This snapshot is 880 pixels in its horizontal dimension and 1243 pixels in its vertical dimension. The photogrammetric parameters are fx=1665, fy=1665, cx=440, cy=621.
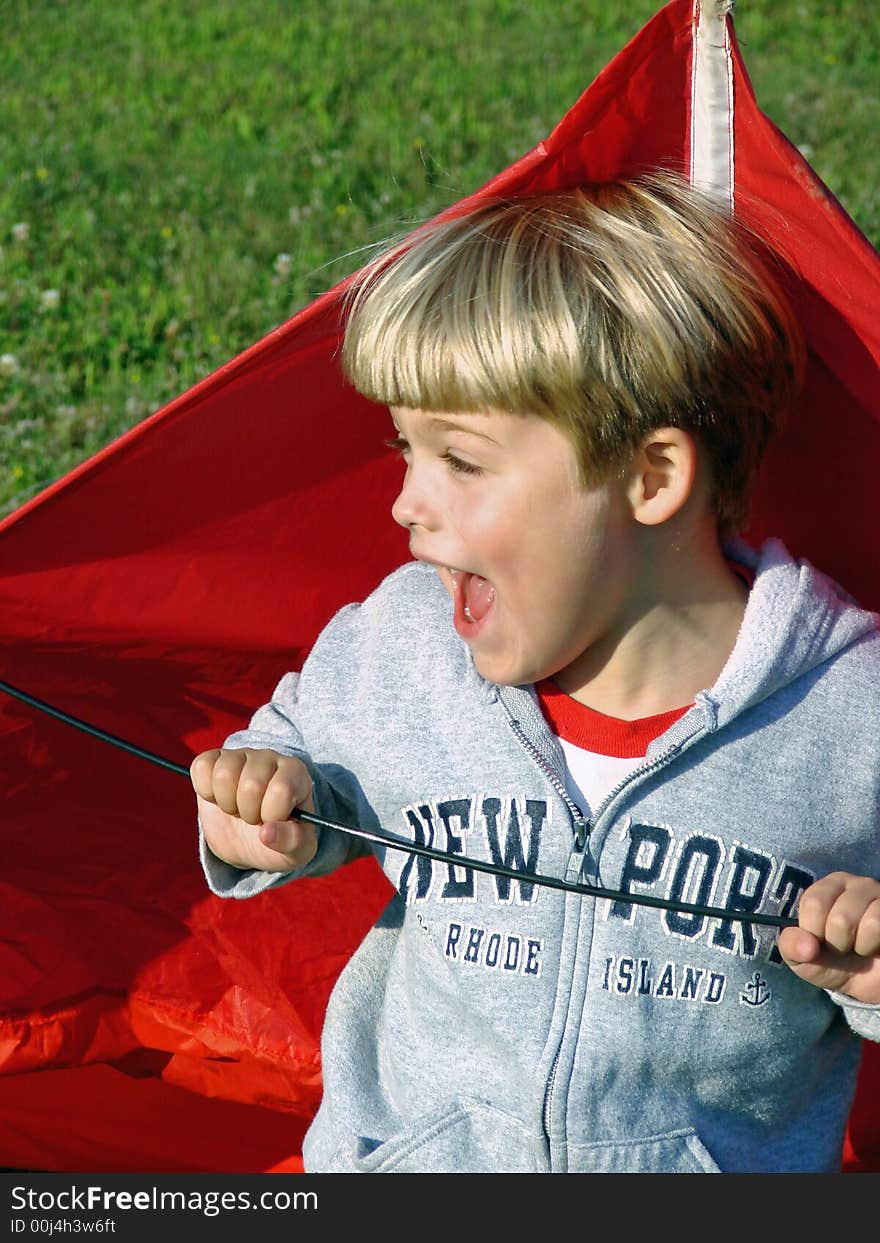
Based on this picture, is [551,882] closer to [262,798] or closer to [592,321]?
[262,798]

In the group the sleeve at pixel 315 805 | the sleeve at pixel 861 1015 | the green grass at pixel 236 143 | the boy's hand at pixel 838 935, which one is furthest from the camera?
the green grass at pixel 236 143

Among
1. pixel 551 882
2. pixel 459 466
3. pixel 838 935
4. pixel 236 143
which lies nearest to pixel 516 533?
pixel 459 466

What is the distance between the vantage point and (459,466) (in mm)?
1511

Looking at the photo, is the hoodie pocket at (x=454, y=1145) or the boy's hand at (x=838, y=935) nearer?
the boy's hand at (x=838, y=935)

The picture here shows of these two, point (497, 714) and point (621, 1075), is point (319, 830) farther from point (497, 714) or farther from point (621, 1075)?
point (621, 1075)

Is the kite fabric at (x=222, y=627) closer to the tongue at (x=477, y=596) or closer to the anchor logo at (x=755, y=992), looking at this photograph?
the tongue at (x=477, y=596)

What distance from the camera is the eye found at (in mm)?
1500

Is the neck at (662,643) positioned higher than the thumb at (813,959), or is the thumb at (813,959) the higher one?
Result: the neck at (662,643)

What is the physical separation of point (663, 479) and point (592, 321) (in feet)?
0.55

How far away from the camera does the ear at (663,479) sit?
4.97ft

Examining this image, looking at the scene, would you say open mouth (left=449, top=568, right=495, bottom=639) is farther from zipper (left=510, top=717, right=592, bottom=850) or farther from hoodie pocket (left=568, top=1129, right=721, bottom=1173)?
hoodie pocket (left=568, top=1129, right=721, bottom=1173)

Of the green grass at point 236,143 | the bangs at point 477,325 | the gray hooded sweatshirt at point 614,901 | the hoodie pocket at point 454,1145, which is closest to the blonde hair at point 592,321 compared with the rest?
the bangs at point 477,325

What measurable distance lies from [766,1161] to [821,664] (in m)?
0.48

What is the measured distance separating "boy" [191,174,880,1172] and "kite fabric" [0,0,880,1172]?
0.07 m
